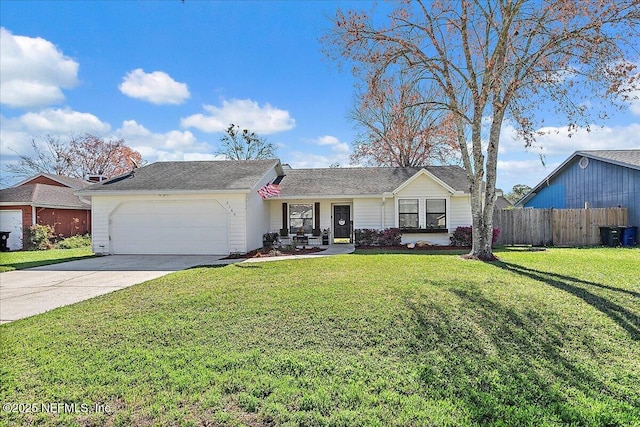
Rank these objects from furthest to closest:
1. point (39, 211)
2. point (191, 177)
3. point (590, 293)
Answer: point (39, 211), point (191, 177), point (590, 293)

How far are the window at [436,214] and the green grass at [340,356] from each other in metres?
9.03

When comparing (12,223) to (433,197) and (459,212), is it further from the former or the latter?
(459,212)

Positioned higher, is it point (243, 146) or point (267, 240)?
point (243, 146)

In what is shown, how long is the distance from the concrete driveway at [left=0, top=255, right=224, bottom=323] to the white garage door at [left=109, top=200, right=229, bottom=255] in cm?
84

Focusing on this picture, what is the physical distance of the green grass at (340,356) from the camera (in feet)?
10.5

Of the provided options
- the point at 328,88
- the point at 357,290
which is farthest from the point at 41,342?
the point at 328,88

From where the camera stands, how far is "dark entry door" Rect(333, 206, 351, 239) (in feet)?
57.7

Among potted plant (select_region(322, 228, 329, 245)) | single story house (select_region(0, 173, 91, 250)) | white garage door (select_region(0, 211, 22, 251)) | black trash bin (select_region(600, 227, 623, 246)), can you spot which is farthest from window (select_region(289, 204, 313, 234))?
white garage door (select_region(0, 211, 22, 251))

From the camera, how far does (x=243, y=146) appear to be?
33594mm

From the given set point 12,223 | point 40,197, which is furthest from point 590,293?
point 12,223

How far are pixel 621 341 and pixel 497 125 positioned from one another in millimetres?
8276

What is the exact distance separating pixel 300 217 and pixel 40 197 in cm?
1416

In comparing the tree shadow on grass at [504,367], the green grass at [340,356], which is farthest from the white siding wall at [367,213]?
the tree shadow on grass at [504,367]

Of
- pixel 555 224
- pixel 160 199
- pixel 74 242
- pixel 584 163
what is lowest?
pixel 74 242
